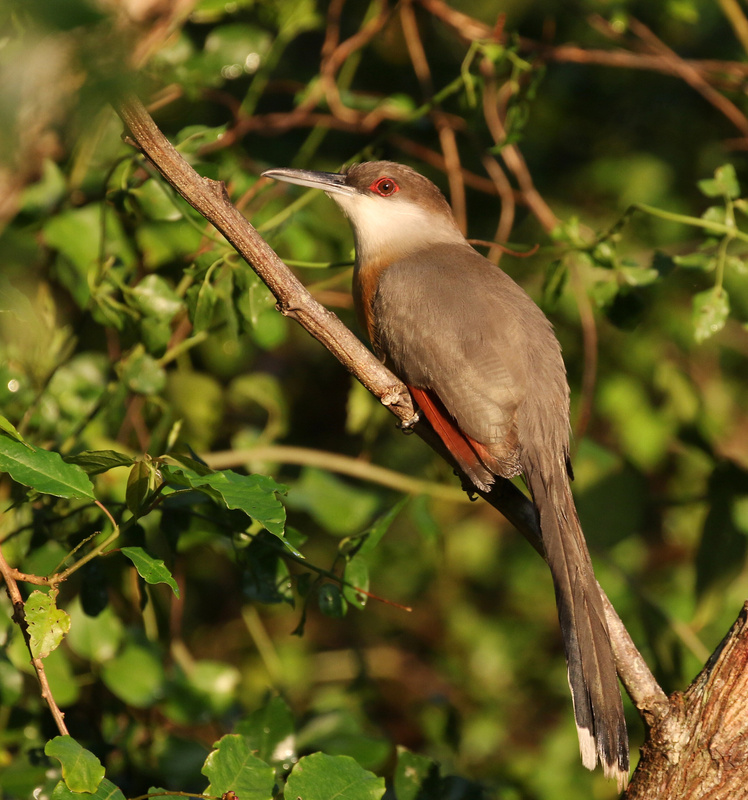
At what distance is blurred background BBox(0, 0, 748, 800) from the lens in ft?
9.01

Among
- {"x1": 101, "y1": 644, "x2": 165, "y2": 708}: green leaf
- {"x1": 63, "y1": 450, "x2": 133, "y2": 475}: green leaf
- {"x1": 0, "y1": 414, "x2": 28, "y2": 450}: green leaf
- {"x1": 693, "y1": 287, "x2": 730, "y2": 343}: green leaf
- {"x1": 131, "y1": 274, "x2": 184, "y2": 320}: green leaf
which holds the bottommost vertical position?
{"x1": 101, "y1": 644, "x2": 165, "y2": 708}: green leaf

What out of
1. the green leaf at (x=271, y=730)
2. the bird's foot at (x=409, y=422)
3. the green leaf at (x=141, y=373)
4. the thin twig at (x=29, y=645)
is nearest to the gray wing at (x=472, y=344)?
the bird's foot at (x=409, y=422)

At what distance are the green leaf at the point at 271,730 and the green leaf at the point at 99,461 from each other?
117cm

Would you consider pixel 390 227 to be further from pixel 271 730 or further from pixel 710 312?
pixel 271 730

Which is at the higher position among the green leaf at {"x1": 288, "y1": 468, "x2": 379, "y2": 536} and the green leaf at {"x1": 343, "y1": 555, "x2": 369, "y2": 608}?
the green leaf at {"x1": 343, "y1": 555, "x2": 369, "y2": 608}

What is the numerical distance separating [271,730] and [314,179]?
2177mm

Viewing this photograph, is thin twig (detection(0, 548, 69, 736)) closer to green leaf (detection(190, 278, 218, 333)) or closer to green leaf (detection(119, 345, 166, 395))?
green leaf (detection(190, 278, 218, 333))

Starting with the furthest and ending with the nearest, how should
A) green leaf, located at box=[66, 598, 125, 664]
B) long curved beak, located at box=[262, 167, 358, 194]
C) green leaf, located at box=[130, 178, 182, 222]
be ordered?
long curved beak, located at box=[262, 167, 358, 194] → green leaf, located at box=[66, 598, 125, 664] → green leaf, located at box=[130, 178, 182, 222]

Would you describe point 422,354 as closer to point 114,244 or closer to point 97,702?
point 114,244

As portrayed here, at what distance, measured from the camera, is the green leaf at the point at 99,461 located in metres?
2.01

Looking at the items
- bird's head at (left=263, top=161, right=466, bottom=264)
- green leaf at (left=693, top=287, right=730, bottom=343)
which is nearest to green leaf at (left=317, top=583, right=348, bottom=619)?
green leaf at (left=693, top=287, right=730, bottom=343)

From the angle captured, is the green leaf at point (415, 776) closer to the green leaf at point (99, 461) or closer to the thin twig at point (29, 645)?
the thin twig at point (29, 645)

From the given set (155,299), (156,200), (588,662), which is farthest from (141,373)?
(588,662)

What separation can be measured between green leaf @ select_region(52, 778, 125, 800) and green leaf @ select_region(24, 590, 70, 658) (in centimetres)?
28
